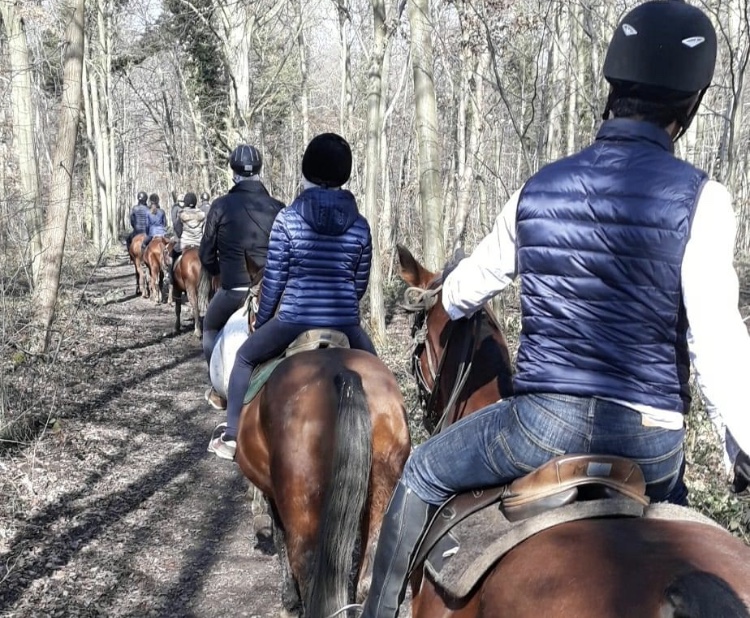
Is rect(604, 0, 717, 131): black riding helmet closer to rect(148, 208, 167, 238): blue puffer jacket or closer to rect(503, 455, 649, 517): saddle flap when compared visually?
rect(503, 455, 649, 517): saddle flap

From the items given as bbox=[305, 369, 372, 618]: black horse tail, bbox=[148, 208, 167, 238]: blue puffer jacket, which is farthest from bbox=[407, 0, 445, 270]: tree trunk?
bbox=[148, 208, 167, 238]: blue puffer jacket

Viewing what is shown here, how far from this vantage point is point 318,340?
4.59 m

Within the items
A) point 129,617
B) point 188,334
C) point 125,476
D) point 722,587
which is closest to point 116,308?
point 188,334

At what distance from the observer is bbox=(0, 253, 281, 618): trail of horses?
5.07m

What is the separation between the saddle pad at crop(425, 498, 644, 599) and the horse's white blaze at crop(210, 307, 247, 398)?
3.73 metres

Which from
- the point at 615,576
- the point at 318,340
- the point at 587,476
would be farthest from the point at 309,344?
the point at 615,576

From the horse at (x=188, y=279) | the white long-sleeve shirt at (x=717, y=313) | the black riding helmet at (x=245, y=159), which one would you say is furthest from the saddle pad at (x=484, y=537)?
the horse at (x=188, y=279)

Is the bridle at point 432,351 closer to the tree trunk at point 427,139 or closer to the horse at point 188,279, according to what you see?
the tree trunk at point 427,139

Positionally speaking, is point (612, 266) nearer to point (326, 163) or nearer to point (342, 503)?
point (342, 503)

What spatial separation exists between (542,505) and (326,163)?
294 cm

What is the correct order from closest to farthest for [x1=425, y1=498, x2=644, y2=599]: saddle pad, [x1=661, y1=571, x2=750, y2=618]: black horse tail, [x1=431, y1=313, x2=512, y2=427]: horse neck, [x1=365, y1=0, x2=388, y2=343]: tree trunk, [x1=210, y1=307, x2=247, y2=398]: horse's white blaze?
[x1=661, y1=571, x2=750, y2=618]: black horse tail
[x1=425, y1=498, x2=644, y2=599]: saddle pad
[x1=431, y1=313, x2=512, y2=427]: horse neck
[x1=210, y1=307, x2=247, y2=398]: horse's white blaze
[x1=365, y1=0, x2=388, y2=343]: tree trunk

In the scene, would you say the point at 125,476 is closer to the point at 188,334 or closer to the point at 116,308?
the point at 188,334

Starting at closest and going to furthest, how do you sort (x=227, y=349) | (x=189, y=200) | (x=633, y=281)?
(x=633, y=281)
(x=227, y=349)
(x=189, y=200)

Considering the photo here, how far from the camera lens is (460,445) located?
2.44m
